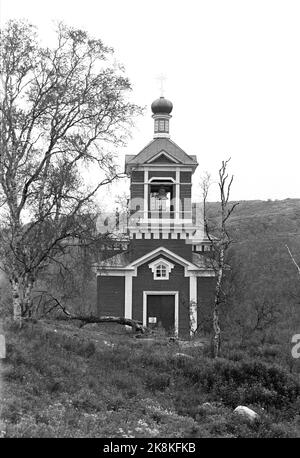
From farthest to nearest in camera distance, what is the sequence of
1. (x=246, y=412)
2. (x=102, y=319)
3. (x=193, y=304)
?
(x=193, y=304), (x=102, y=319), (x=246, y=412)

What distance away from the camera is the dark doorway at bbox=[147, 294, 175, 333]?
27.7 metres

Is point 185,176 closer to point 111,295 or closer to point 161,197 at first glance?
point 161,197

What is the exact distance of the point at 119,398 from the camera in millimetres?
13664

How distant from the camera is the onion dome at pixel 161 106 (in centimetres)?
2930

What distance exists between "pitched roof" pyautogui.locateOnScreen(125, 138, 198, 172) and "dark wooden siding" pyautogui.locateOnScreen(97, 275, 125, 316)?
5495 mm

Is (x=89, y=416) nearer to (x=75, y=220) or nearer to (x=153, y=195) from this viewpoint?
(x=75, y=220)

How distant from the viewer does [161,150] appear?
28438 mm

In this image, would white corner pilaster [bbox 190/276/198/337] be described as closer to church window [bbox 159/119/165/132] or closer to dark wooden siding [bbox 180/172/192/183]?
dark wooden siding [bbox 180/172/192/183]

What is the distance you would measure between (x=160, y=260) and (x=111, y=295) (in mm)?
2776

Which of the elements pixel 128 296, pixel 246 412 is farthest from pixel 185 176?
pixel 246 412

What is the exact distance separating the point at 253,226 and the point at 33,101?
39540 millimetres

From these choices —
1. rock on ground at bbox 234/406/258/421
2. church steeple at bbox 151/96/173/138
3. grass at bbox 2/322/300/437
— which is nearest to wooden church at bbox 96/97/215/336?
church steeple at bbox 151/96/173/138

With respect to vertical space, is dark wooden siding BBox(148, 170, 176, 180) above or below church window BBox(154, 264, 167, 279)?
above

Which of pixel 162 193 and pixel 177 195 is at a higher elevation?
pixel 162 193
